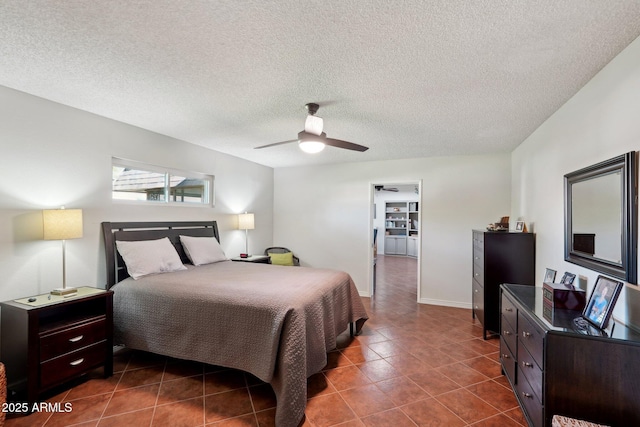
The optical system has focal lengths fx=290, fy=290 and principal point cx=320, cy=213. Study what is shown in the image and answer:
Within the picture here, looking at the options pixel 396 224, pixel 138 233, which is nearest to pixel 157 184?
pixel 138 233

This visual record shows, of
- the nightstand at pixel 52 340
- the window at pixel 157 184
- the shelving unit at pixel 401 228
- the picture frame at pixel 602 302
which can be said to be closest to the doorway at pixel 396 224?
the shelving unit at pixel 401 228

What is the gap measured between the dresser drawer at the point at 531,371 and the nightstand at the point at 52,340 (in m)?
3.19

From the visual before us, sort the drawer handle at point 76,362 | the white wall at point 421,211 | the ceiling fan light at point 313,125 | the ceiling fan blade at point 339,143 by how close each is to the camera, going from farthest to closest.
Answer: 1. the white wall at point 421,211
2. the ceiling fan blade at point 339,143
3. the ceiling fan light at point 313,125
4. the drawer handle at point 76,362

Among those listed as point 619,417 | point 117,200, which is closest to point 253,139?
point 117,200

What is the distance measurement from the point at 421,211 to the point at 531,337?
3.16 m

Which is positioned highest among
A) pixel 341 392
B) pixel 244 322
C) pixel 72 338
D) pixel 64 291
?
pixel 64 291

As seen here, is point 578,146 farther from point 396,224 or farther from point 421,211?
point 396,224

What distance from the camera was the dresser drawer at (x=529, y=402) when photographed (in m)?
1.62

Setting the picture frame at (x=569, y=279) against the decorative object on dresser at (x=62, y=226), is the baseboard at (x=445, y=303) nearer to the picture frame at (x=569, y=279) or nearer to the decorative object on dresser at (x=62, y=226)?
the picture frame at (x=569, y=279)

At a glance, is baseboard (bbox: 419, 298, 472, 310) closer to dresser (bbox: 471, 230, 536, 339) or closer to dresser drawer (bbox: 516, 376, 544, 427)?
dresser (bbox: 471, 230, 536, 339)

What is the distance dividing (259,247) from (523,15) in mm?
4854

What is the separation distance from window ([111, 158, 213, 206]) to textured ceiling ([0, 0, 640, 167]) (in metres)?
0.64

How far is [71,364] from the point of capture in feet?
7.49

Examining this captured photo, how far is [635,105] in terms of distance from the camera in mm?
1606
